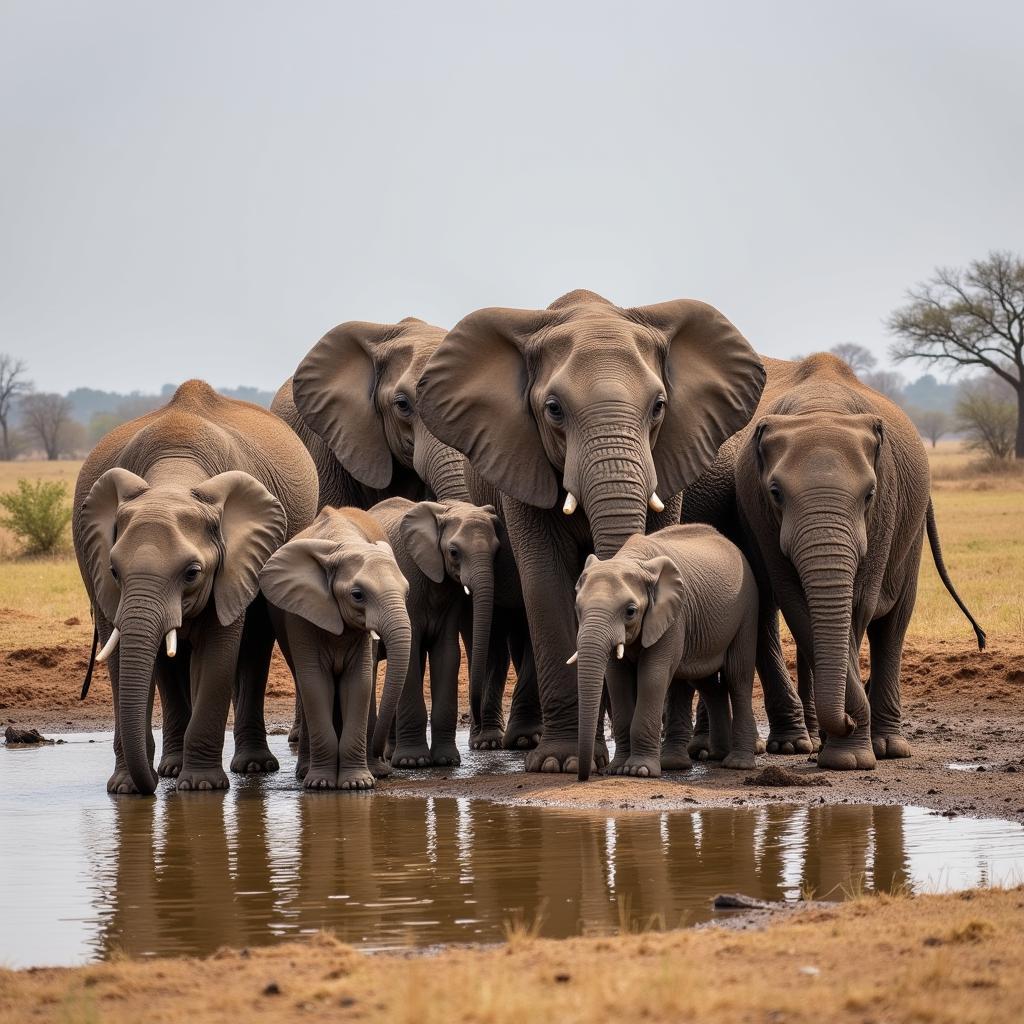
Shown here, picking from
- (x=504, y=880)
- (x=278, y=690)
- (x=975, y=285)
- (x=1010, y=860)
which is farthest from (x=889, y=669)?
(x=975, y=285)

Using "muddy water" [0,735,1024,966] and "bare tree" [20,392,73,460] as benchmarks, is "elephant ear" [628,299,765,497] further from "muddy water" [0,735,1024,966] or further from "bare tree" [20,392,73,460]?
"bare tree" [20,392,73,460]

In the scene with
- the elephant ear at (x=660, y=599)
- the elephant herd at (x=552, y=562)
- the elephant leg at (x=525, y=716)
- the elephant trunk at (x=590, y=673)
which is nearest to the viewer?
the elephant trunk at (x=590, y=673)

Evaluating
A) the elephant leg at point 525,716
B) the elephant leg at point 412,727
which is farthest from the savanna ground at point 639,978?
the elephant leg at point 525,716

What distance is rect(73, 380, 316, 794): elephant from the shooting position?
10.1 metres

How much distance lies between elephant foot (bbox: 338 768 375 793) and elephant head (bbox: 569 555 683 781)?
128 centimetres

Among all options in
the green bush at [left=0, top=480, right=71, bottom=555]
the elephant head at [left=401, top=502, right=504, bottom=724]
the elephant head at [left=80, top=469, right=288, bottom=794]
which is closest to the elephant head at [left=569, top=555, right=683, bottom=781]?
the elephant head at [left=401, top=502, right=504, bottom=724]

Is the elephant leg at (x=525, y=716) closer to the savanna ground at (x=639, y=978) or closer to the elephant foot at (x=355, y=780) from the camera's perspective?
the elephant foot at (x=355, y=780)

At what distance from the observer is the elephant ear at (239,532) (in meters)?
10.7

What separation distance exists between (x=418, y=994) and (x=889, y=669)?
733 cm

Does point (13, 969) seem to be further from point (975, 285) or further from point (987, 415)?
point (975, 285)

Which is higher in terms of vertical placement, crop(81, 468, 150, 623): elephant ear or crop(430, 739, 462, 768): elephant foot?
crop(81, 468, 150, 623): elephant ear

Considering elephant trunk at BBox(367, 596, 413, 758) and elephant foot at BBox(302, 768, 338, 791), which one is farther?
elephant foot at BBox(302, 768, 338, 791)

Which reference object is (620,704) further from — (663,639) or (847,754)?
(847,754)

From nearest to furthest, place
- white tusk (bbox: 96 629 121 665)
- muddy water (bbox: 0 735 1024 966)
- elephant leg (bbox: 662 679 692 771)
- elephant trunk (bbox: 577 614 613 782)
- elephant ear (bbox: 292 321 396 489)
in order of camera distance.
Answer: muddy water (bbox: 0 735 1024 966), elephant trunk (bbox: 577 614 613 782), white tusk (bbox: 96 629 121 665), elephant leg (bbox: 662 679 692 771), elephant ear (bbox: 292 321 396 489)
